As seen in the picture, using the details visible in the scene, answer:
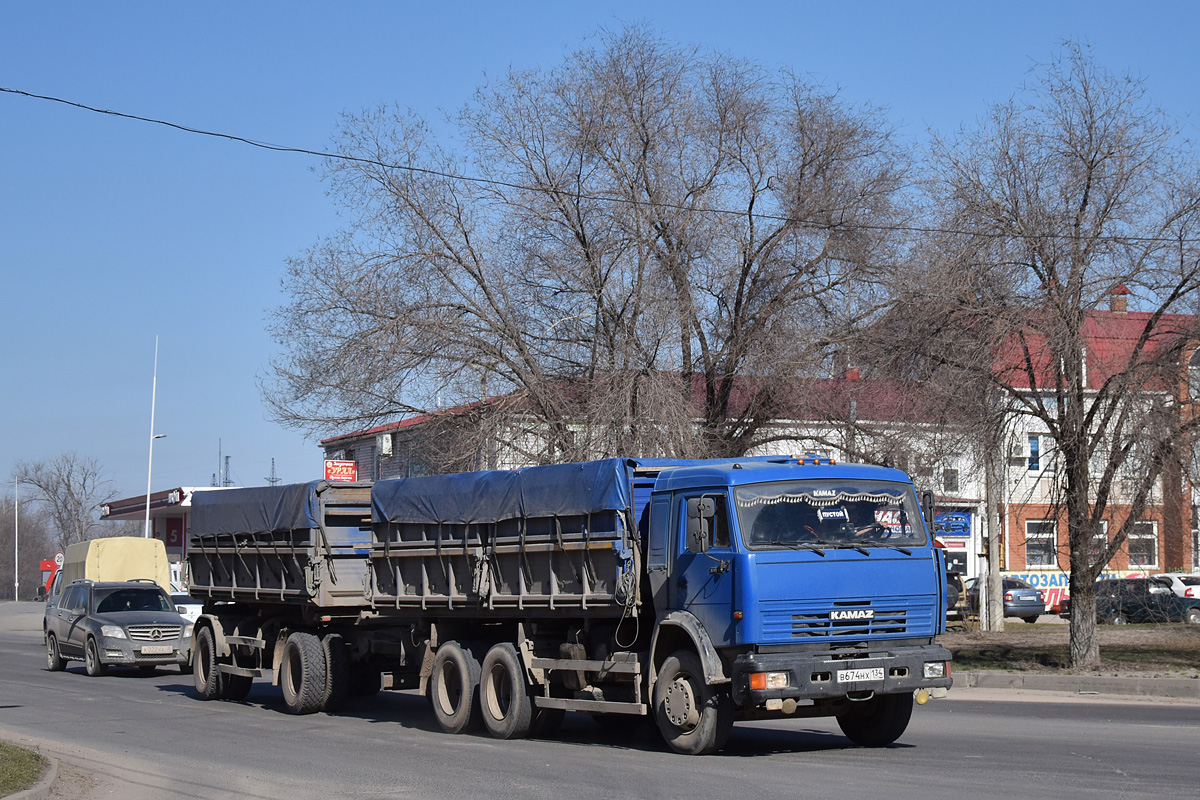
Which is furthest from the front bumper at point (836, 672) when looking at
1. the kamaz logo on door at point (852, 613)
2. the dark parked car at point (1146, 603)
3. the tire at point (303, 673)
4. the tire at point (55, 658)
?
the dark parked car at point (1146, 603)

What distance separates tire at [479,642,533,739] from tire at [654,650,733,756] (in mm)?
2046

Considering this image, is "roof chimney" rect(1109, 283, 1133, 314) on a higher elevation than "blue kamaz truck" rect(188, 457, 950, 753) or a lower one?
higher

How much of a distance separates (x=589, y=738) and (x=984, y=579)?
75.0ft

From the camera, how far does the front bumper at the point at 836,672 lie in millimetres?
10555

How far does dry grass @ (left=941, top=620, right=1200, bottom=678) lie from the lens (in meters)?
20.2

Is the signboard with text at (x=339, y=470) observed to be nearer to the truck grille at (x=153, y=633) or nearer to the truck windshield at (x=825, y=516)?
the truck grille at (x=153, y=633)

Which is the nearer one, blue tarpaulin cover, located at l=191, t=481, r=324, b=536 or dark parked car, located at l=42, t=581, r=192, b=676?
blue tarpaulin cover, located at l=191, t=481, r=324, b=536

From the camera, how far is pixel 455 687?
14.3m

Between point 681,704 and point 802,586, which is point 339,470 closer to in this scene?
→ point 681,704

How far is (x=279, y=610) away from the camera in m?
17.7

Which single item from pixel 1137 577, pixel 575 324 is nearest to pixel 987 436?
pixel 575 324

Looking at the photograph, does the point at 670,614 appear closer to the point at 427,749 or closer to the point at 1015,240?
the point at 427,749

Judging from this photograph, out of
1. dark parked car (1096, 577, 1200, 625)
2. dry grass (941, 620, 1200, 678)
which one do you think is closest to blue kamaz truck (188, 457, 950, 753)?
dry grass (941, 620, 1200, 678)

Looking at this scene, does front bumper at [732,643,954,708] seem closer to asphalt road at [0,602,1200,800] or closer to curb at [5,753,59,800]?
asphalt road at [0,602,1200,800]
